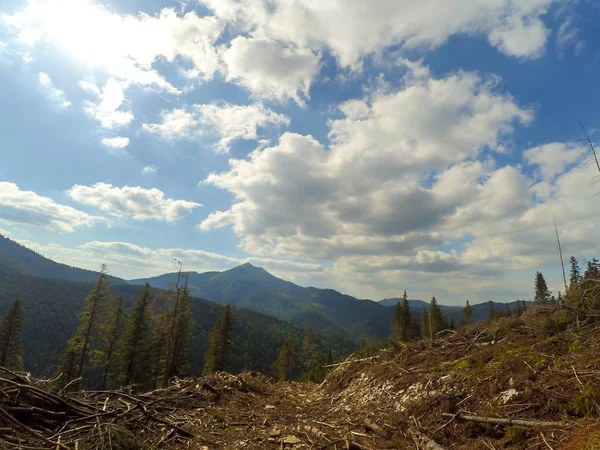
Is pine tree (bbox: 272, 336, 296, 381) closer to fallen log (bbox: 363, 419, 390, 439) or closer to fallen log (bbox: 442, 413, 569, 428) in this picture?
fallen log (bbox: 363, 419, 390, 439)

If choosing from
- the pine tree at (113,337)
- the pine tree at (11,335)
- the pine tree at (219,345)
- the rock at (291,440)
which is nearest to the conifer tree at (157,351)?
the pine tree at (113,337)

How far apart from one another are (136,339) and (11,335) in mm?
14333

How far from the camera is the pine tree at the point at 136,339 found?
108ft

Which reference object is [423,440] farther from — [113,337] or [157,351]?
[157,351]

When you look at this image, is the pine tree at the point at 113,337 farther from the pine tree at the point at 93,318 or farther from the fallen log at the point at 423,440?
the fallen log at the point at 423,440

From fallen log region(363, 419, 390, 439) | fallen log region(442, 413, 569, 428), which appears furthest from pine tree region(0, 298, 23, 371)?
fallen log region(442, 413, 569, 428)

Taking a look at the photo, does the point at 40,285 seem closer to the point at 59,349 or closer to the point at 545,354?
the point at 59,349

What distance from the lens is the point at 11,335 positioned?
1363 inches

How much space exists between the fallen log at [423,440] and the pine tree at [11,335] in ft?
142

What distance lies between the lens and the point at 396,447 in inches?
245

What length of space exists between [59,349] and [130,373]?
409 ft

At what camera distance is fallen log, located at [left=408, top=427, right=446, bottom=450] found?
224 inches

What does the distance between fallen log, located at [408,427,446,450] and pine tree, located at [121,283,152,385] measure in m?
→ 33.4

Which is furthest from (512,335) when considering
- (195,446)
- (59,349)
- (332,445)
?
(59,349)
